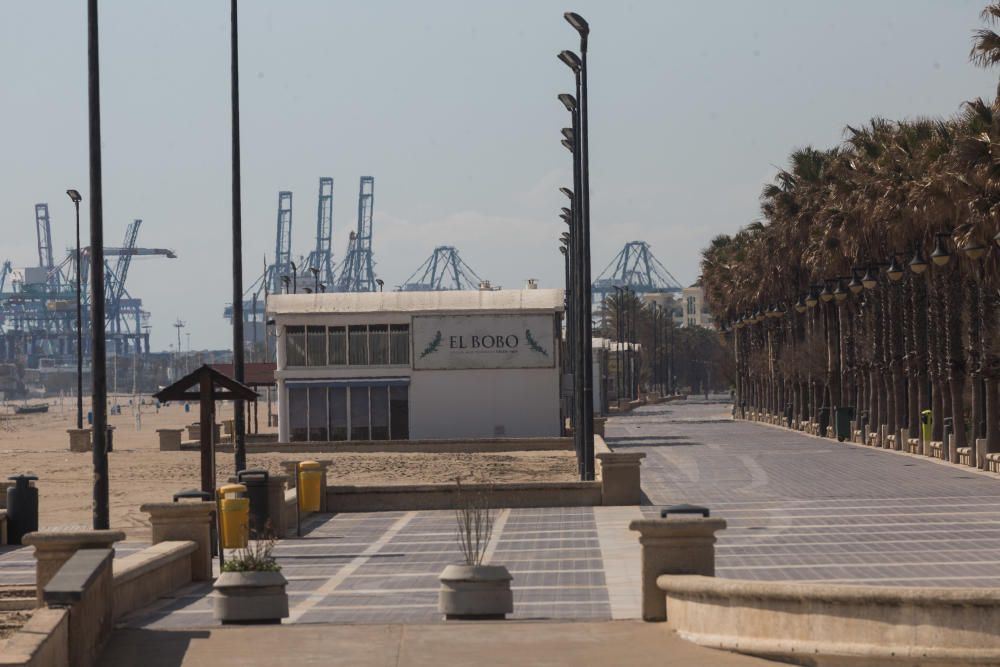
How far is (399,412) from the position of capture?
7456 centimetres

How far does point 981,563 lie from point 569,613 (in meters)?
6.79

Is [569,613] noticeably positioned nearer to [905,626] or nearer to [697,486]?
[905,626]

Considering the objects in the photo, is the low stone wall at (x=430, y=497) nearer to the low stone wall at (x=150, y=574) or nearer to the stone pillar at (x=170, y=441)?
the low stone wall at (x=150, y=574)

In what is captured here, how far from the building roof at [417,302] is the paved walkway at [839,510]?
48.9 feet

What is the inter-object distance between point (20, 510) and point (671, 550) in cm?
1662

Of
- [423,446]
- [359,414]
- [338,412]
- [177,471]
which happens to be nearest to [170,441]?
[338,412]

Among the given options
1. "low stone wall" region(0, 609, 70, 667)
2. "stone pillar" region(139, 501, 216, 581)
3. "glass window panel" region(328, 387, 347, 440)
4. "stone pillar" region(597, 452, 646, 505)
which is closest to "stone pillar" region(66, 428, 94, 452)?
"glass window panel" region(328, 387, 347, 440)

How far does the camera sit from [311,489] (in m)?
35.7

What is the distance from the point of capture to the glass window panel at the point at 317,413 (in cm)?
7419

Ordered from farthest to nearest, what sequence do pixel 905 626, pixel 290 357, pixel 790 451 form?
pixel 290 357 < pixel 790 451 < pixel 905 626

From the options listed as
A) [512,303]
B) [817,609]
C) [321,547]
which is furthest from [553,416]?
[817,609]

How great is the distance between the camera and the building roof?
74625mm

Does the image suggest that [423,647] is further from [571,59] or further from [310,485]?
[571,59]

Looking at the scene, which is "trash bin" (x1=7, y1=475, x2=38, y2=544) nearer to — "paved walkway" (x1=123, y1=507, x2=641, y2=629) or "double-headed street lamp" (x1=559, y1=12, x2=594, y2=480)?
"paved walkway" (x1=123, y1=507, x2=641, y2=629)
